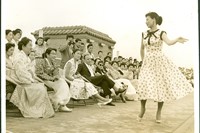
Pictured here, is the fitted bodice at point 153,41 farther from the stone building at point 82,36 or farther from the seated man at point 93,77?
the seated man at point 93,77

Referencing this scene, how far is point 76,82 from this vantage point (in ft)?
12.5

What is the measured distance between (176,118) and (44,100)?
1.15 m

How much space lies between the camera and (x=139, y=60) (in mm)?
3117

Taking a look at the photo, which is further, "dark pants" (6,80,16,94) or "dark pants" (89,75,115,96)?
"dark pants" (89,75,115,96)

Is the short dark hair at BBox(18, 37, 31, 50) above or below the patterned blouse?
above

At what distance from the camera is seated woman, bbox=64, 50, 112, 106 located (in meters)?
3.76

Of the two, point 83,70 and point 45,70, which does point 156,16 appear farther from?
point 83,70

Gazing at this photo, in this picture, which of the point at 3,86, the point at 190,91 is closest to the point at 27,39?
the point at 3,86

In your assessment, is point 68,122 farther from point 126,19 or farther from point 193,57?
point 193,57

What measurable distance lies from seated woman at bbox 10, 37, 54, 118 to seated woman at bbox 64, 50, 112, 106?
22.4 inches

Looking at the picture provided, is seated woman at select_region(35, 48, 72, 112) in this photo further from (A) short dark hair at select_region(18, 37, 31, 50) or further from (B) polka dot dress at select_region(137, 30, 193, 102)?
(B) polka dot dress at select_region(137, 30, 193, 102)

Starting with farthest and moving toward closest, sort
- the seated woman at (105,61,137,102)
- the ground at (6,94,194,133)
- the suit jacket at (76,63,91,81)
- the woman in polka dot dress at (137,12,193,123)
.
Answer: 1. the seated woman at (105,61,137,102)
2. the suit jacket at (76,63,91,81)
3. the woman in polka dot dress at (137,12,193,123)
4. the ground at (6,94,194,133)

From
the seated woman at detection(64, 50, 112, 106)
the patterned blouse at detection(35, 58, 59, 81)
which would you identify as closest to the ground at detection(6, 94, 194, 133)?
the seated woman at detection(64, 50, 112, 106)

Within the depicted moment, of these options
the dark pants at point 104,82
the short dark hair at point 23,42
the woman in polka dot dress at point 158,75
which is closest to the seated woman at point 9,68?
the short dark hair at point 23,42
